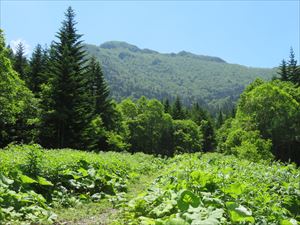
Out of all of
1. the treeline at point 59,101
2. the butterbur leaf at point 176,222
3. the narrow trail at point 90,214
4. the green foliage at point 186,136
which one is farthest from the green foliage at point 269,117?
the butterbur leaf at point 176,222

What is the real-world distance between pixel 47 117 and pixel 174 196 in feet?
103

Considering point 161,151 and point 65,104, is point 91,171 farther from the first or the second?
point 161,151

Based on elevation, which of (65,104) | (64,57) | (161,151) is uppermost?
(64,57)

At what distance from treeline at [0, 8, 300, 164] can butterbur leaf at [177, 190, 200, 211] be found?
2673 centimetres

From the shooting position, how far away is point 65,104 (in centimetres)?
3784

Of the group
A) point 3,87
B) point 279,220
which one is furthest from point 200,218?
point 3,87

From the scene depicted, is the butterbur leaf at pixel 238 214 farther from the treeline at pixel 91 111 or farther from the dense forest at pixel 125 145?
the treeline at pixel 91 111

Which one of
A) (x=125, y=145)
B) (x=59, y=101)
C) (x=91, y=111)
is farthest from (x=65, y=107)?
(x=125, y=145)

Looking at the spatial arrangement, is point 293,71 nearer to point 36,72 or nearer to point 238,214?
point 36,72

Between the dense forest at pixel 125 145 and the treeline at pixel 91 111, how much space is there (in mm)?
126

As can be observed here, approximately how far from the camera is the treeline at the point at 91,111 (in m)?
37.3

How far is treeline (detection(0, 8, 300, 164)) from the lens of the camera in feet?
122

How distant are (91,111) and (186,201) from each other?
36.2 meters

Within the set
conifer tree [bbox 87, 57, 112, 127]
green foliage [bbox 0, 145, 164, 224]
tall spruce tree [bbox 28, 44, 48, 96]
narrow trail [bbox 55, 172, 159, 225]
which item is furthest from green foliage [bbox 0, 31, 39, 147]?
narrow trail [bbox 55, 172, 159, 225]
